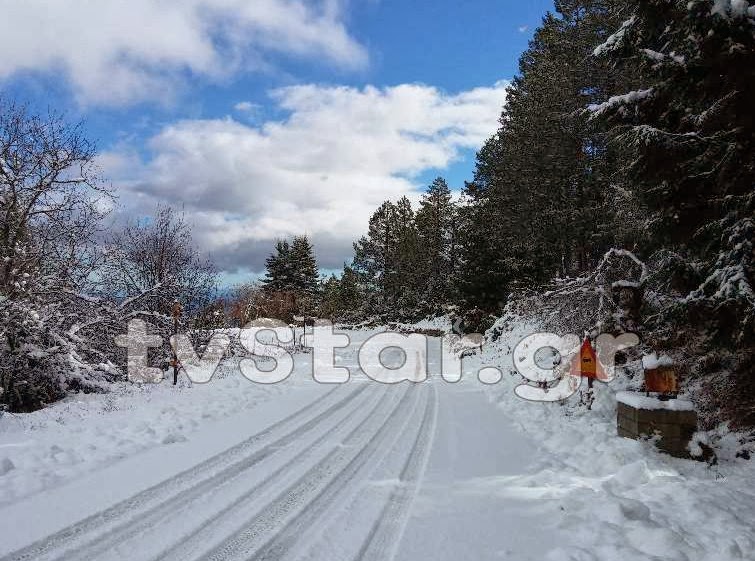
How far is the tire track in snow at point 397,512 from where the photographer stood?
3.60 m

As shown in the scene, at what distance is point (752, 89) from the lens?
5.00m

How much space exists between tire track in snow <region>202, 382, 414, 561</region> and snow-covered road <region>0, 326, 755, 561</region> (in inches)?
0.8

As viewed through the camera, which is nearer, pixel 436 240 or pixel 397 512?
pixel 397 512

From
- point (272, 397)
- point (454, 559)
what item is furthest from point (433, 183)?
point (454, 559)

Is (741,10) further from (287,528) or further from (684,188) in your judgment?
(287,528)

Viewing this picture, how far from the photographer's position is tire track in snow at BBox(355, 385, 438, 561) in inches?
142

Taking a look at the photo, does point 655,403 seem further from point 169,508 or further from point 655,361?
point 169,508

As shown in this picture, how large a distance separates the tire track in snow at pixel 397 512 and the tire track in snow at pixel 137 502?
2.11m

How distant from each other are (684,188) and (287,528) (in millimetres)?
6187

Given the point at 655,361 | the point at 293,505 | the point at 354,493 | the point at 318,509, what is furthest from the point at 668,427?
the point at 293,505

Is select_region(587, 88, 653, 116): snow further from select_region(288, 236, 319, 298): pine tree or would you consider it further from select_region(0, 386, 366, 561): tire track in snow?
select_region(288, 236, 319, 298): pine tree

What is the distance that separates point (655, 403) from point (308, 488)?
455 cm

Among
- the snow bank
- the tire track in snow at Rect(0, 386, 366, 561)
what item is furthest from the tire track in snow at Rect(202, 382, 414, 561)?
the snow bank

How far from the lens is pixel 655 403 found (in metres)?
6.11
